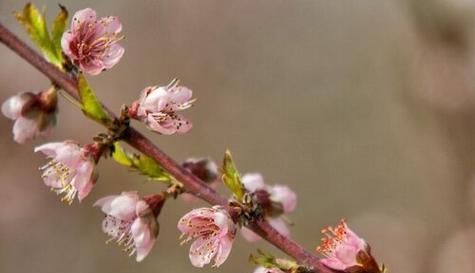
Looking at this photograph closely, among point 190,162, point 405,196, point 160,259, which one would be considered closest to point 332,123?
point 405,196

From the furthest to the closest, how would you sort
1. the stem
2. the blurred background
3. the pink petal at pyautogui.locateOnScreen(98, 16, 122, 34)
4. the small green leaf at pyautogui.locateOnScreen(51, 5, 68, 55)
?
the blurred background
the pink petal at pyautogui.locateOnScreen(98, 16, 122, 34)
the small green leaf at pyautogui.locateOnScreen(51, 5, 68, 55)
the stem

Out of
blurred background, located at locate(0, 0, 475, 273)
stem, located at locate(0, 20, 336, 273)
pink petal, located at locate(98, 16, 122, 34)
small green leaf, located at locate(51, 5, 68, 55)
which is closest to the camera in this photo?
stem, located at locate(0, 20, 336, 273)

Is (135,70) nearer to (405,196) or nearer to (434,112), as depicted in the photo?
(405,196)

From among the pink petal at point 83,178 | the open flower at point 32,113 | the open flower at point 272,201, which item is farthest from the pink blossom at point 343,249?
the open flower at point 32,113

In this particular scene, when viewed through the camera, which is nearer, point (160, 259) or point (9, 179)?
point (9, 179)

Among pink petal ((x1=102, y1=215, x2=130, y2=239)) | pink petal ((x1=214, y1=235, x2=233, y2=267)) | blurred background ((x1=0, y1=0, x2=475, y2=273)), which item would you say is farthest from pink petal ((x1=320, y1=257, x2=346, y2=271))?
blurred background ((x1=0, y1=0, x2=475, y2=273))

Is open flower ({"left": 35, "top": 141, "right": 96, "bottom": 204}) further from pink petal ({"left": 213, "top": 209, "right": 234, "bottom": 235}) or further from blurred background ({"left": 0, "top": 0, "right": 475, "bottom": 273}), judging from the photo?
blurred background ({"left": 0, "top": 0, "right": 475, "bottom": 273})
